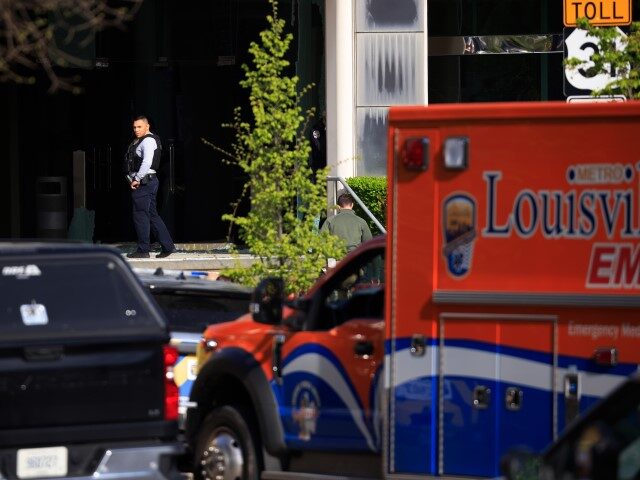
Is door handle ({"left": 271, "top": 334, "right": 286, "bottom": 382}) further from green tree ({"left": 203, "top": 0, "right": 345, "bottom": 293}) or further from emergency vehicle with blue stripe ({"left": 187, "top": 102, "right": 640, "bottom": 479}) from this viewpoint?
green tree ({"left": 203, "top": 0, "right": 345, "bottom": 293})

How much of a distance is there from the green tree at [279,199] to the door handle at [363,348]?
5.67m

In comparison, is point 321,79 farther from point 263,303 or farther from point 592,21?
point 263,303

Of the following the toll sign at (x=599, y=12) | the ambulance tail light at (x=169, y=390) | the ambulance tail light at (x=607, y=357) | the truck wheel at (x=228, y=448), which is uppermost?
the toll sign at (x=599, y=12)

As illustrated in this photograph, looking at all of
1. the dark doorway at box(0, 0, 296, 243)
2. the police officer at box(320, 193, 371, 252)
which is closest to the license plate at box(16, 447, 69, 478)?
the police officer at box(320, 193, 371, 252)

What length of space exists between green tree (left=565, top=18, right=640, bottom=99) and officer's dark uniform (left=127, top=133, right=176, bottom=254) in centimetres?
868

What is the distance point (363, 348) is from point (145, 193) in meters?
11.9

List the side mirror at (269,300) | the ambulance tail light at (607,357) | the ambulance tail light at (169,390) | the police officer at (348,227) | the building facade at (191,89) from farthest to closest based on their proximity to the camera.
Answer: the building facade at (191,89), the police officer at (348,227), the side mirror at (269,300), the ambulance tail light at (169,390), the ambulance tail light at (607,357)

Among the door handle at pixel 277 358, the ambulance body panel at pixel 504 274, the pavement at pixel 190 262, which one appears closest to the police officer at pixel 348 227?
the pavement at pixel 190 262

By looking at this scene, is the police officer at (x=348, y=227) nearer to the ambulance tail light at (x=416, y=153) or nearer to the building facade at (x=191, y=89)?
the building facade at (x=191, y=89)

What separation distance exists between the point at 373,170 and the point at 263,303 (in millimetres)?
13081

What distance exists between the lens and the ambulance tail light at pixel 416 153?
838 centimetres

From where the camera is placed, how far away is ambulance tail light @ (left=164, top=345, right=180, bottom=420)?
8953 millimetres

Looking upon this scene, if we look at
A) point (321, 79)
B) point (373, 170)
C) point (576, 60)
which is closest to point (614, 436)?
point (576, 60)

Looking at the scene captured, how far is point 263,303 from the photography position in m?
9.56
